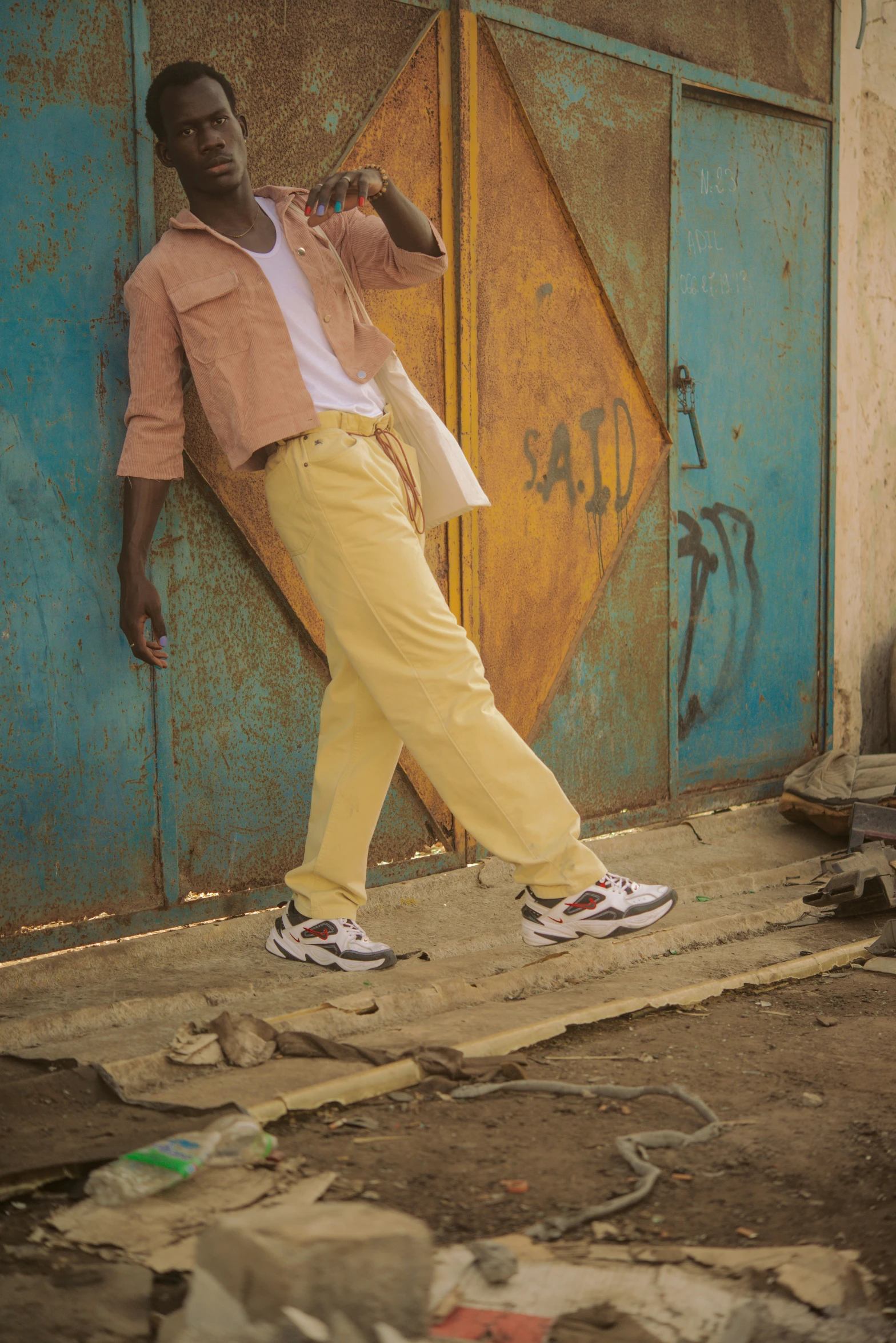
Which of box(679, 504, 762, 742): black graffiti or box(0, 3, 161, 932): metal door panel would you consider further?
box(679, 504, 762, 742): black graffiti

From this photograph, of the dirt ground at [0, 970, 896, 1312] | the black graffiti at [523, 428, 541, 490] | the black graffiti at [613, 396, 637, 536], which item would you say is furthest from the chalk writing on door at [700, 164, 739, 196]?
the dirt ground at [0, 970, 896, 1312]

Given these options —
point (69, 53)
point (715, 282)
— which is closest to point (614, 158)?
point (715, 282)

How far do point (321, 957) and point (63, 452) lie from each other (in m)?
1.52

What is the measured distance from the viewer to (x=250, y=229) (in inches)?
131

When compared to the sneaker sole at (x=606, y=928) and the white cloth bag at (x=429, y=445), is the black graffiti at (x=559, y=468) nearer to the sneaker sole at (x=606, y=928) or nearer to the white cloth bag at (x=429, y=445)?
the white cloth bag at (x=429, y=445)

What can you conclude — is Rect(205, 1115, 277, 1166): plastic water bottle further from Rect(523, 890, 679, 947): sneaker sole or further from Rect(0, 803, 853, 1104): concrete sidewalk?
Rect(523, 890, 679, 947): sneaker sole

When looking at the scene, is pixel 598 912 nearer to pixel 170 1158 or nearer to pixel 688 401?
pixel 170 1158

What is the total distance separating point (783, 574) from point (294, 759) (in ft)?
8.79

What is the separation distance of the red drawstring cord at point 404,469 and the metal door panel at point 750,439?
6.64ft

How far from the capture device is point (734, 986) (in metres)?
3.40

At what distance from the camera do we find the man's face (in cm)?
317

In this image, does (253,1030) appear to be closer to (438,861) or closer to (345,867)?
(345,867)

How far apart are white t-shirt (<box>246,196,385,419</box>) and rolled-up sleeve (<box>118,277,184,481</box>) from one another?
0.29m

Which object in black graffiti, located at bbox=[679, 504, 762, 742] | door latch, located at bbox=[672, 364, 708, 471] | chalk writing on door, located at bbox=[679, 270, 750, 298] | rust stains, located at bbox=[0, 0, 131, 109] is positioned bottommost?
black graffiti, located at bbox=[679, 504, 762, 742]
